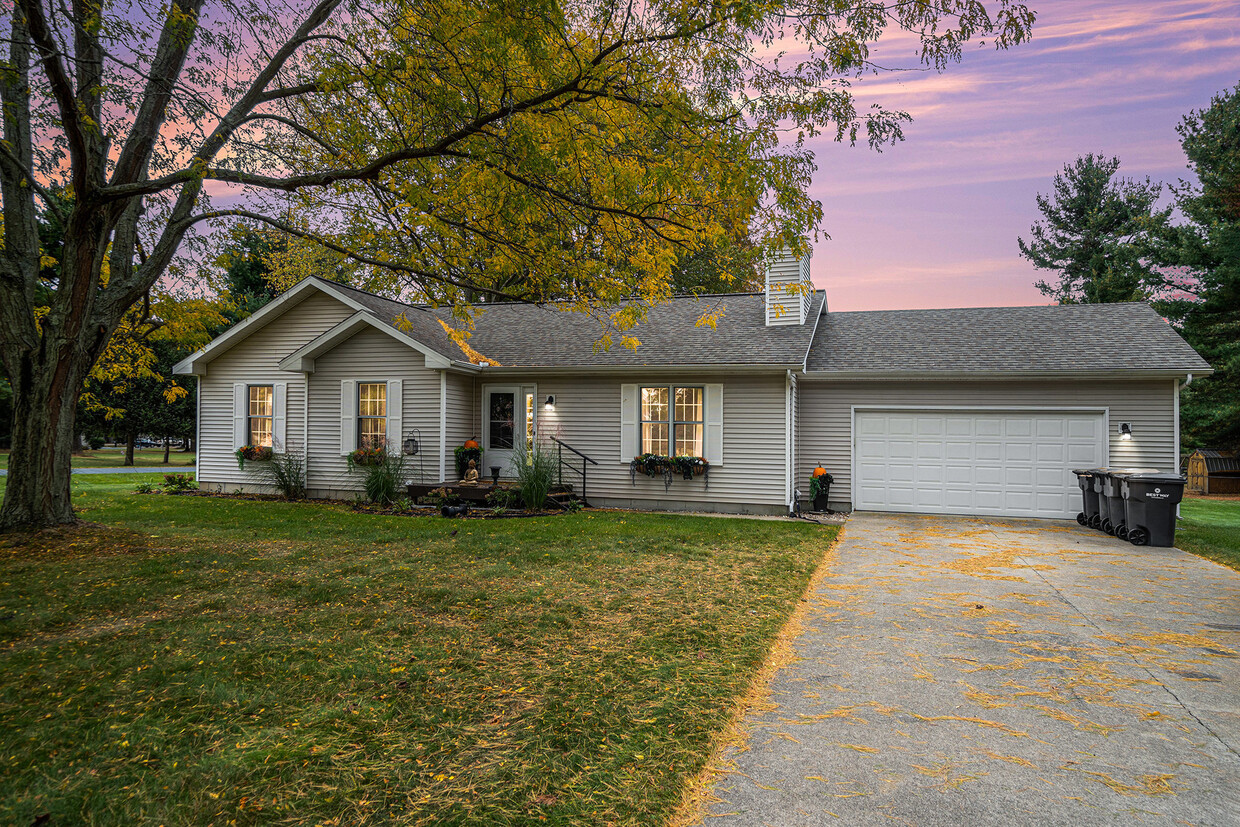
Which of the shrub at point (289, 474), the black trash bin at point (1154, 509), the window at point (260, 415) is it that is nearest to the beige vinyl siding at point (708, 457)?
the shrub at point (289, 474)

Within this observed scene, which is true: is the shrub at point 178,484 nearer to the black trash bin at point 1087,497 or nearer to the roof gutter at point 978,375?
the roof gutter at point 978,375

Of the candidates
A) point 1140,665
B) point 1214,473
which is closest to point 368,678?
point 1140,665

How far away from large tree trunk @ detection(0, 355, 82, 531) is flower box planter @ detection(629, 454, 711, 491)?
28.5 feet

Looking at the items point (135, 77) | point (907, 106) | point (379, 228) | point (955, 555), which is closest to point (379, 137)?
point (379, 228)

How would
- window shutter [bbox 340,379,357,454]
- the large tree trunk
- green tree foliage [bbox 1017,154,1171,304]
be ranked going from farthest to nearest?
green tree foliage [bbox 1017,154,1171,304], window shutter [bbox 340,379,357,454], the large tree trunk

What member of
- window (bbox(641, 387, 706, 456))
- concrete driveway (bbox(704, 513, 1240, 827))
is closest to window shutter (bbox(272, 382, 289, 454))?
window (bbox(641, 387, 706, 456))

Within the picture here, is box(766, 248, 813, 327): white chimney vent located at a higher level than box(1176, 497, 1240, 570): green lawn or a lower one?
higher

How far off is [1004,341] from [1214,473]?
49.6ft

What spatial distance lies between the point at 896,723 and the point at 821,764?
71 cm

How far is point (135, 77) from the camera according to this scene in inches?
269

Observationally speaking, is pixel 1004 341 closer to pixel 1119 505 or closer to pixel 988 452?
pixel 988 452

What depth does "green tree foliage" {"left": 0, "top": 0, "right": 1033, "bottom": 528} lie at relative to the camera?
570cm

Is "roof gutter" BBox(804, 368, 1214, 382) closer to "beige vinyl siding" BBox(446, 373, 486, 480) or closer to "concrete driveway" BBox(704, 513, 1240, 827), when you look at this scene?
"concrete driveway" BBox(704, 513, 1240, 827)

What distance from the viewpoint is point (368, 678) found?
368 cm
